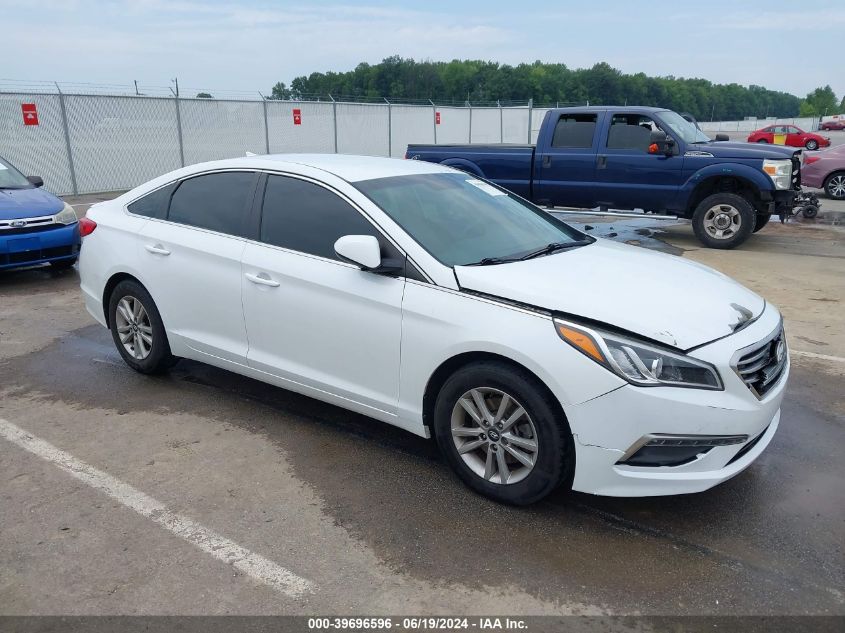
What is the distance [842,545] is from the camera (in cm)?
305

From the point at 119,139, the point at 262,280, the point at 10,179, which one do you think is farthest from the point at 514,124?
the point at 262,280

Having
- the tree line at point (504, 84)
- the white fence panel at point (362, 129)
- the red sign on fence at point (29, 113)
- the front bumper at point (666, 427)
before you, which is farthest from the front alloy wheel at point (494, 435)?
the tree line at point (504, 84)

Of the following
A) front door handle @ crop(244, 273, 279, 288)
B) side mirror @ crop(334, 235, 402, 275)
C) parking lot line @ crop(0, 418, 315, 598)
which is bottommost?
parking lot line @ crop(0, 418, 315, 598)

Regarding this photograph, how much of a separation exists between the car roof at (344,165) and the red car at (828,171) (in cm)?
1461

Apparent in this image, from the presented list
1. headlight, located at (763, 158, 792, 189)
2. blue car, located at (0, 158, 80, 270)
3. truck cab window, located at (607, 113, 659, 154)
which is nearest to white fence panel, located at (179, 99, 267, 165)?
blue car, located at (0, 158, 80, 270)

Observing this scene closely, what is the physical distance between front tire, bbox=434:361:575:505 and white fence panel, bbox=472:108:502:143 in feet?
90.1

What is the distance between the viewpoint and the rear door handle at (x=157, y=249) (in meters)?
4.62

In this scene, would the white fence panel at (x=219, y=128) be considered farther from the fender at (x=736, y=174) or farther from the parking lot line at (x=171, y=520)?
the parking lot line at (x=171, y=520)

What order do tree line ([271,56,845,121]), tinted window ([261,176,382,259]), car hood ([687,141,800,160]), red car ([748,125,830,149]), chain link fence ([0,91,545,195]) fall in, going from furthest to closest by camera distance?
tree line ([271,56,845,121]) < red car ([748,125,830,149]) < chain link fence ([0,91,545,195]) < car hood ([687,141,800,160]) < tinted window ([261,176,382,259])

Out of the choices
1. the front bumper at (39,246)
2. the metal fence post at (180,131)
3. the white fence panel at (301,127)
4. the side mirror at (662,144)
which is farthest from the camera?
the white fence panel at (301,127)

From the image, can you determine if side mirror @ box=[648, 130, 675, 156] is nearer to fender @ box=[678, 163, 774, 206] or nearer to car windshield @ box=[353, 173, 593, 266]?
fender @ box=[678, 163, 774, 206]

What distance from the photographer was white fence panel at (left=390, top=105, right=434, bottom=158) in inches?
1000

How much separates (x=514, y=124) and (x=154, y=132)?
18059 millimetres

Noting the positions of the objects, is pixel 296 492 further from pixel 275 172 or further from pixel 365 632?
pixel 275 172
